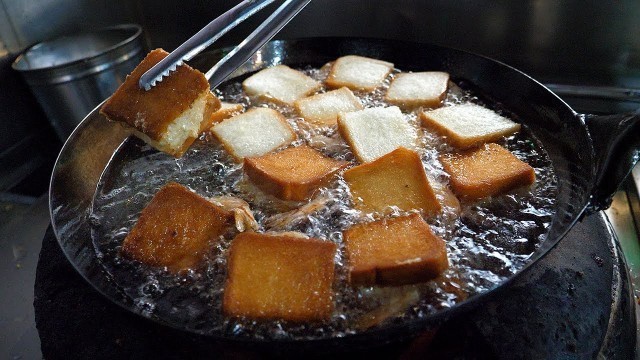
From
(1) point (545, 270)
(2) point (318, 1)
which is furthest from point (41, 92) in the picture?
(1) point (545, 270)

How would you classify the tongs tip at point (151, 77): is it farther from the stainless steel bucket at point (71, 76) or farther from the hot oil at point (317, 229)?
the stainless steel bucket at point (71, 76)

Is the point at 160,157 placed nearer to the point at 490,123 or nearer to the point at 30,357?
the point at 30,357

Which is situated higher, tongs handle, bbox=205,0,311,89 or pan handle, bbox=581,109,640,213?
tongs handle, bbox=205,0,311,89

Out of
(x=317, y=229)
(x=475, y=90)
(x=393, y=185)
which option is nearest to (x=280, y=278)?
(x=317, y=229)

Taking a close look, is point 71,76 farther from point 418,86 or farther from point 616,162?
point 616,162

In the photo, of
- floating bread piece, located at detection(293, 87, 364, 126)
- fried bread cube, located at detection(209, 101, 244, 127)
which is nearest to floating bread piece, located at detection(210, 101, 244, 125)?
fried bread cube, located at detection(209, 101, 244, 127)

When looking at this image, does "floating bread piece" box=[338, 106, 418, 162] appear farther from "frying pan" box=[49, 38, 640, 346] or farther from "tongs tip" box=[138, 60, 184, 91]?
"tongs tip" box=[138, 60, 184, 91]

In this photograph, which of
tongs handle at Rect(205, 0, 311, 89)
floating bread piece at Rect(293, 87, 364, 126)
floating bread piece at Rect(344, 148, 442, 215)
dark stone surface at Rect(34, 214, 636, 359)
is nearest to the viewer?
dark stone surface at Rect(34, 214, 636, 359)

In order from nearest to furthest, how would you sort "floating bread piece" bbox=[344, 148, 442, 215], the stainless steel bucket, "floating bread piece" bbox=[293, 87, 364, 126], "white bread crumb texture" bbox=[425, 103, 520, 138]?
"floating bread piece" bbox=[344, 148, 442, 215] < "white bread crumb texture" bbox=[425, 103, 520, 138] < "floating bread piece" bbox=[293, 87, 364, 126] < the stainless steel bucket
